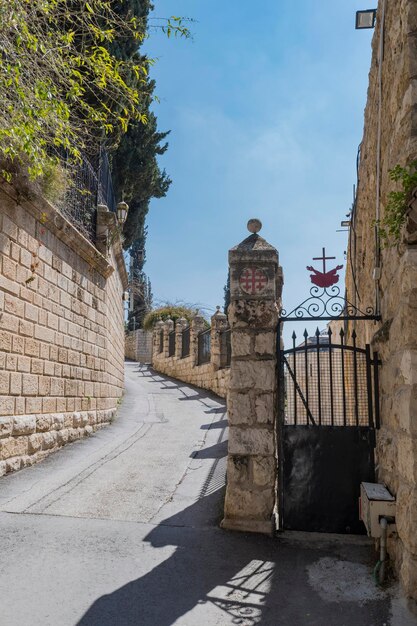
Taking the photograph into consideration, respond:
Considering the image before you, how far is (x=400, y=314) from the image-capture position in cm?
339

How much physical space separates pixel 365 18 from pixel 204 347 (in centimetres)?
1137

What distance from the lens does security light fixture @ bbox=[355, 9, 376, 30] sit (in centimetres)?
674

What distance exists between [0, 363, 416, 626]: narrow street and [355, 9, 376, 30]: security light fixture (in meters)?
6.47

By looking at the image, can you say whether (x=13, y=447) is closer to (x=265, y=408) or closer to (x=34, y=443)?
(x=34, y=443)

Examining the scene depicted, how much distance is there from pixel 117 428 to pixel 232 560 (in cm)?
626

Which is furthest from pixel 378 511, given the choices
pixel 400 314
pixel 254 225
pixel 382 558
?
pixel 254 225

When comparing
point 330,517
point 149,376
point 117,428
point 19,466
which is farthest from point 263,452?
point 149,376

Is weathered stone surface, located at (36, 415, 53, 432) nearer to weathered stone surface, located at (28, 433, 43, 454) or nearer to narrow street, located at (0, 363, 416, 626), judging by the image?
weathered stone surface, located at (28, 433, 43, 454)

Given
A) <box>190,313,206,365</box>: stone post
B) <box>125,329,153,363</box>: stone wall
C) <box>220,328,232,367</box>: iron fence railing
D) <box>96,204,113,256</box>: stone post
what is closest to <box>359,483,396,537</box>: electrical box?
<box>96,204,113,256</box>: stone post

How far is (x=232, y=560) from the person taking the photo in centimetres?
407

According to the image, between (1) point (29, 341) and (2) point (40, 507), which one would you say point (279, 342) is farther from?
(1) point (29, 341)

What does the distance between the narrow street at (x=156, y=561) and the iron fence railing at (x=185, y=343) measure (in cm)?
1199

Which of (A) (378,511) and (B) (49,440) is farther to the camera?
(B) (49,440)

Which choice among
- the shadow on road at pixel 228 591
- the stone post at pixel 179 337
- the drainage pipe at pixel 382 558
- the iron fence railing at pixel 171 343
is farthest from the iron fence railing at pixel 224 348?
the drainage pipe at pixel 382 558
